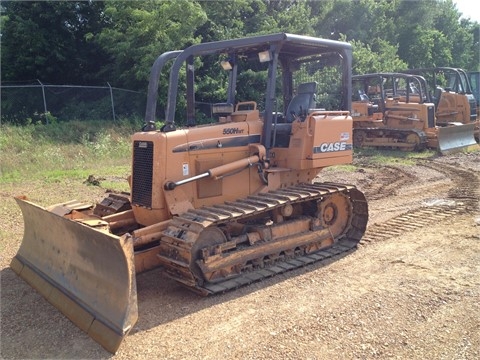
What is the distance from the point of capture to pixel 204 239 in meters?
5.12

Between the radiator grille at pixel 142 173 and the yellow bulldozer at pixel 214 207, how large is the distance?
18 mm

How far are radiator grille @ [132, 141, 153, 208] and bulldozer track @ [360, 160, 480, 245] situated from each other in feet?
10.4

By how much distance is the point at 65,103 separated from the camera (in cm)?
1744

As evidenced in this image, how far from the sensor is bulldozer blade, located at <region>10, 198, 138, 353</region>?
159 inches

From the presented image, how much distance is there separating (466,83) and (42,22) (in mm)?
17795

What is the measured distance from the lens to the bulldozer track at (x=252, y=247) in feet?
16.0

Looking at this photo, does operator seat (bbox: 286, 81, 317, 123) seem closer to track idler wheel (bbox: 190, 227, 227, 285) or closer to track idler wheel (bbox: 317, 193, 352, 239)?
track idler wheel (bbox: 317, 193, 352, 239)

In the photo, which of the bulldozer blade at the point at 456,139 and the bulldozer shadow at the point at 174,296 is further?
the bulldozer blade at the point at 456,139

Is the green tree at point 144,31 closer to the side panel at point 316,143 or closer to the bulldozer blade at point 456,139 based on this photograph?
the bulldozer blade at point 456,139

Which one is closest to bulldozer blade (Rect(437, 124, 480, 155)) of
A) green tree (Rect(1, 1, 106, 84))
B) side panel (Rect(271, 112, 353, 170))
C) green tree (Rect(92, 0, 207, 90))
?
green tree (Rect(92, 0, 207, 90))

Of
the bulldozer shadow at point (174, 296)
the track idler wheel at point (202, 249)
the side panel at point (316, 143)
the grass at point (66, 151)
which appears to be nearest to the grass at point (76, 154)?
the grass at point (66, 151)

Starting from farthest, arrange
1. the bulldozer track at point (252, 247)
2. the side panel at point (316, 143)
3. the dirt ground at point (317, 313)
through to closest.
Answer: the side panel at point (316, 143)
the bulldozer track at point (252, 247)
the dirt ground at point (317, 313)

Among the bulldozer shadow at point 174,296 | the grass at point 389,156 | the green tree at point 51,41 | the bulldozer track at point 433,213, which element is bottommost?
the bulldozer shadow at point 174,296

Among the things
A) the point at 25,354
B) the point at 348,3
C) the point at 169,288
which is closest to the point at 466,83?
the point at 348,3
